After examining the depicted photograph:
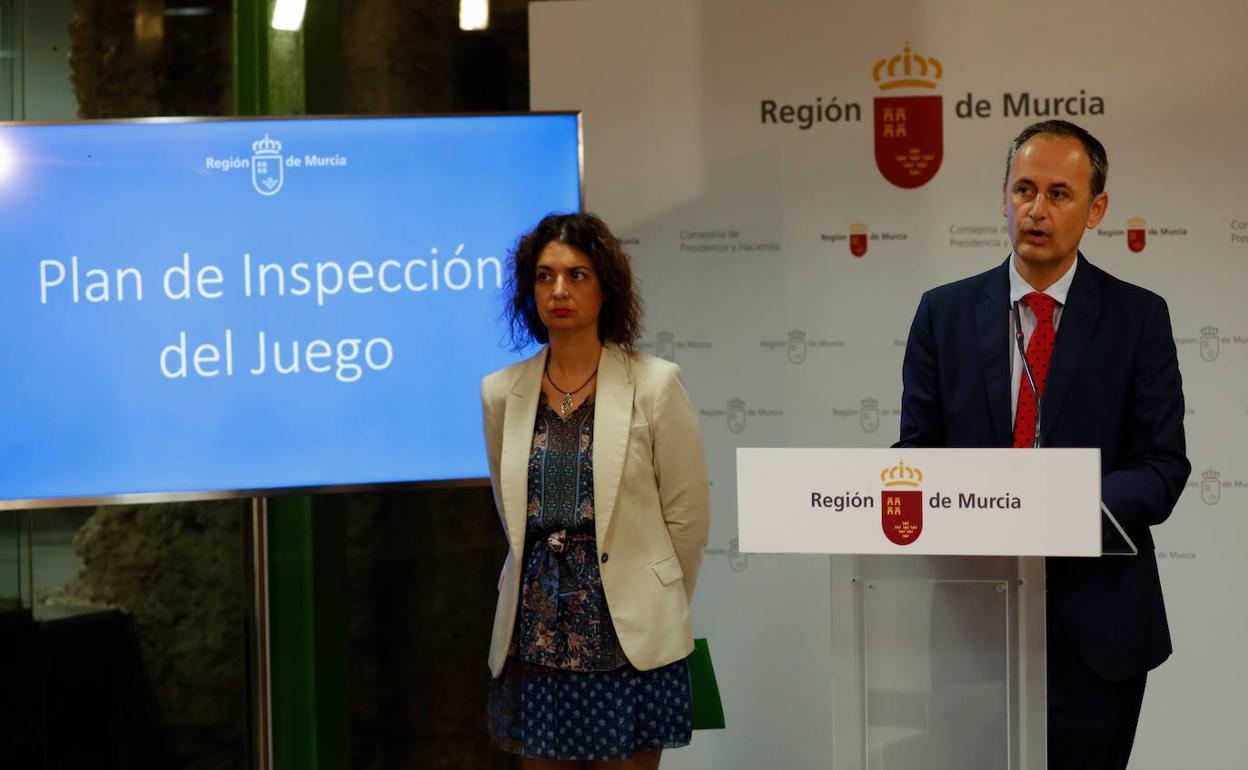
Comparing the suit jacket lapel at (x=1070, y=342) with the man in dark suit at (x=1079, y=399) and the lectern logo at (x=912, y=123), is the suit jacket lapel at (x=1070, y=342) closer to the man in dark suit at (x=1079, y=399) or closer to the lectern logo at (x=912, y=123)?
the man in dark suit at (x=1079, y=399)

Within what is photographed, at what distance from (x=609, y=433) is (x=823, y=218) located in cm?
176

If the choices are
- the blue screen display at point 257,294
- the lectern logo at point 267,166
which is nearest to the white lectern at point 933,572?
the blue screen display at point 257,294

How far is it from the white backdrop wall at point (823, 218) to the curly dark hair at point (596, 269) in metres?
1.27

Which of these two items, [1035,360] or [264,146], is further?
[264,146]

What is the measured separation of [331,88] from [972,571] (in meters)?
3.19

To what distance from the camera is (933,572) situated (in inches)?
86.4

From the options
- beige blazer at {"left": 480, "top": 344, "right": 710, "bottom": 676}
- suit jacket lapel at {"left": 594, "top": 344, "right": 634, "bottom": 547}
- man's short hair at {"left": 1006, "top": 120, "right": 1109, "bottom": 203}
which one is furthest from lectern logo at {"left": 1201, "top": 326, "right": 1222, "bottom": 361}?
suit jacket lapel at {"left": 594, "top": 344, "right": 634, "bottom": 547}

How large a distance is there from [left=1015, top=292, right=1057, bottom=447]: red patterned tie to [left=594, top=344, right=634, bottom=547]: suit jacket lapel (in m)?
0.89

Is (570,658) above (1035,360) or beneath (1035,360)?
beneath

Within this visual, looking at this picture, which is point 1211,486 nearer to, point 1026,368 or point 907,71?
point 907,71

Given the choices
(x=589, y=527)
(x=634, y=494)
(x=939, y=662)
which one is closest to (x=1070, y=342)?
(x=939, y=662)

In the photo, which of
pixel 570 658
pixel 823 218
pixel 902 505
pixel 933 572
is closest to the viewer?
→ pixel 902 505

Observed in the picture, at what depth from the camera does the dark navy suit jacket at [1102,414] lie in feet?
7.76

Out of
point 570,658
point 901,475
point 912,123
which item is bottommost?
point 570,658
